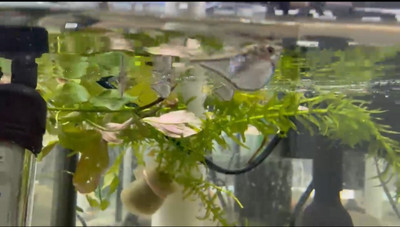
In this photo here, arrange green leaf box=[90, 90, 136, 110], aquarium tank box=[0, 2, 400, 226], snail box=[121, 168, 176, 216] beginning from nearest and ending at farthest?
aquarium tank box=[0, 2, 400, 226]
green leaf box=[90, 90, 136, 110]
snail box=[121, 168, 176, 216]

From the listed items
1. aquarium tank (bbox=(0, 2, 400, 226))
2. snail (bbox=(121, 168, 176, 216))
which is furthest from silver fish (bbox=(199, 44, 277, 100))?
snail (bbox=(121, 168, 176, 216))

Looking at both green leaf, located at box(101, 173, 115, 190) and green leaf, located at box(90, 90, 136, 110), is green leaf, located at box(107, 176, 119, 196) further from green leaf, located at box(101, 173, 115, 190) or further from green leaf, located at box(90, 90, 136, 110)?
green leaf, located at box(90, 90, 136, 110)

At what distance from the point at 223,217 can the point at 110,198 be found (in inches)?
8.6

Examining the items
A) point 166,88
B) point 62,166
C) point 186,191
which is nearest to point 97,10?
point 166,88

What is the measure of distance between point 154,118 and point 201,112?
0.29 ft

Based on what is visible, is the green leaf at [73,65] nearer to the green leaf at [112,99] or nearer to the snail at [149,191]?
the green leaf at [112,99]

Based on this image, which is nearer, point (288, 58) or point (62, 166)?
point (288, 58)

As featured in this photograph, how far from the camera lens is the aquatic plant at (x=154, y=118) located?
0.53 metres

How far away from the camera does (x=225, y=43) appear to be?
14.5 inches

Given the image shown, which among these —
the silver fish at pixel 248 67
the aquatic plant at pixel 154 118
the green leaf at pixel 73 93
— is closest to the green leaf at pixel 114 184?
the aquatic plant at pixel 154 118

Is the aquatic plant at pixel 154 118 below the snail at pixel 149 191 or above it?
above

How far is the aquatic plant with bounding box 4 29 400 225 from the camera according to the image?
0.53 m

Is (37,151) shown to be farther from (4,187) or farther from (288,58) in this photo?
(288,58)

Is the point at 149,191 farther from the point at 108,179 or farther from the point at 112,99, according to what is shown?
the point at 112,99
